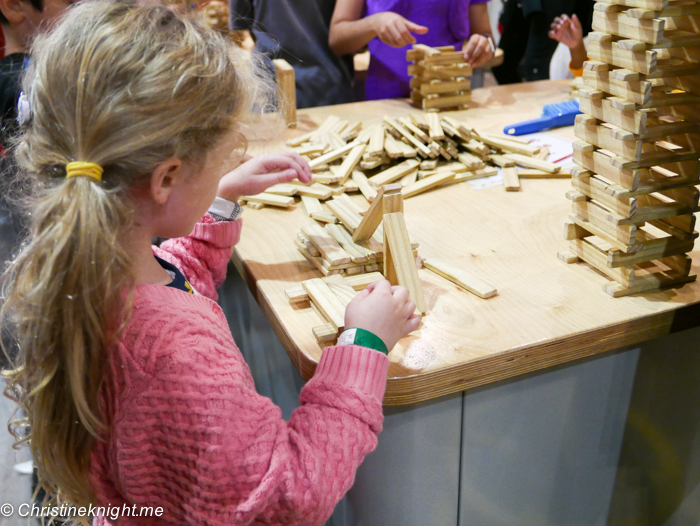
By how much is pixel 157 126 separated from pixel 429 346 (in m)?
0.54

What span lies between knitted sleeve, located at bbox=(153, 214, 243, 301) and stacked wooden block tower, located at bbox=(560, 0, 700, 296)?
71cm

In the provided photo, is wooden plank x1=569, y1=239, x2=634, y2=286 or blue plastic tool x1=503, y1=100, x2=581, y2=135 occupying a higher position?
blue plastic tool x1=503, y1=100, x2=581, y2=135

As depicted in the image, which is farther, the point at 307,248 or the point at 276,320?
the point at 307,248

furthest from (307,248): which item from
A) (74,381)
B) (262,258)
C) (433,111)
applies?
(433,111)

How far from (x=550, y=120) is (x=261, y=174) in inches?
44.0

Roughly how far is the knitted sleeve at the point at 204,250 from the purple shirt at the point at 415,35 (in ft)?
5.23

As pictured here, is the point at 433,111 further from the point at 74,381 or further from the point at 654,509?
the point at 74,381

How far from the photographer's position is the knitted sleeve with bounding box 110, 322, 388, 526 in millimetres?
742

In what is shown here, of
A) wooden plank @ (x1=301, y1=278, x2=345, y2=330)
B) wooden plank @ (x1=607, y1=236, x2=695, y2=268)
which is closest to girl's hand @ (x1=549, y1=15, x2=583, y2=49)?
wooden plank @ (x1=607, y1=236, x2=695, y2=268)

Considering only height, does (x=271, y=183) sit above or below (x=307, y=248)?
above

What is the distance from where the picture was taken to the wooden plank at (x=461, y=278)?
3.66ft

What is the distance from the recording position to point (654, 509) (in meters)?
1.35

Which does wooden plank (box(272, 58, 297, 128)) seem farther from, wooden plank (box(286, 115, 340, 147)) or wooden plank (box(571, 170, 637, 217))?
wooden plank (box(571, 170, 637, 217))

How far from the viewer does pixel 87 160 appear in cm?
72
